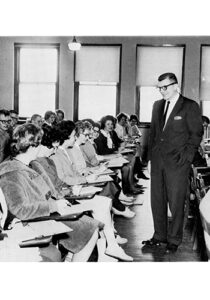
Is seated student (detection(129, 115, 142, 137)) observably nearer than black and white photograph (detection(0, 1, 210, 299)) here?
No

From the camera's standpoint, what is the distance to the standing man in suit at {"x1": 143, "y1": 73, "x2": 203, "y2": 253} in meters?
3.11

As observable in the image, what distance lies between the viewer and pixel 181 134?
10.3 ft

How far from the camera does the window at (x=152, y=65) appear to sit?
20.2ft

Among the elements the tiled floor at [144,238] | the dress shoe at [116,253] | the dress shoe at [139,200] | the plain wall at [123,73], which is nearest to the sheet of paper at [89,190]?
the dress shoe at [116,253]

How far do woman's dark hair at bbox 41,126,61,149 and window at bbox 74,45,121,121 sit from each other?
8.77ft

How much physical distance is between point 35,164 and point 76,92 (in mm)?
4460

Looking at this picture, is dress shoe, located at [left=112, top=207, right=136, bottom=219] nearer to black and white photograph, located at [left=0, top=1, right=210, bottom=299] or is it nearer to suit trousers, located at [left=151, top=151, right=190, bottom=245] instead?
black and white photograph, located at [left=0, top=1, right=210, bottom=299]

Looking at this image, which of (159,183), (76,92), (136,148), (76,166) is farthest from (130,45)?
(159,183)

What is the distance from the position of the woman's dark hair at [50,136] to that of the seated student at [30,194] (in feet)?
1.82

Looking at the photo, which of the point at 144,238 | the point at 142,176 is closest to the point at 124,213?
the point at 144,238

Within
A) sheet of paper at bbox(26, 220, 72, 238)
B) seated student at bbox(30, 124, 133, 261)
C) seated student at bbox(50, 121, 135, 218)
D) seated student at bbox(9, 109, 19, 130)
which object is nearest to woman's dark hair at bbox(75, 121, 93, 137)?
seated student at bbox(50, 121, 135, 218)

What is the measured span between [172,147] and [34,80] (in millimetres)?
2946

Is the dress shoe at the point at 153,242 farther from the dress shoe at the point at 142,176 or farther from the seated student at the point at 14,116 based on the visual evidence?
the dress shoe at the point at 142,176

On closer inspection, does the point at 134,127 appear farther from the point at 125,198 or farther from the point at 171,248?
the point at 171,248
